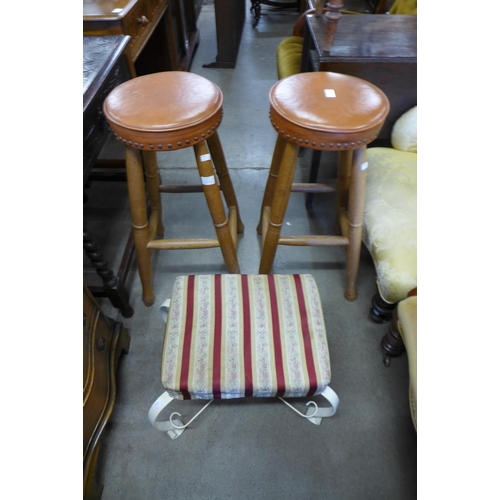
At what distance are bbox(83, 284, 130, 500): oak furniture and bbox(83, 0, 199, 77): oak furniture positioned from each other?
36.0 inches

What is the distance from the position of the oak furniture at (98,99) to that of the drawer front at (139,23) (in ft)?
0.48

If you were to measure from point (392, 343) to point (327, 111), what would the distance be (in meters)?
0.80

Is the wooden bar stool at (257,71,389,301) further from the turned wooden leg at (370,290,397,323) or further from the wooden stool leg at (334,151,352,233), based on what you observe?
the turned wooden leg at (370,290,397,323)

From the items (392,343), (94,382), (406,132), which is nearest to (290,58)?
(406,132)

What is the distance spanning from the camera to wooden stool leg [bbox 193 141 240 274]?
3.53 feet

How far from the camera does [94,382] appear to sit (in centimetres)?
98

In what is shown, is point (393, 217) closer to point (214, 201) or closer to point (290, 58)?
point (214, 201)

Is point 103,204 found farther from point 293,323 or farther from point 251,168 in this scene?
point 293,323

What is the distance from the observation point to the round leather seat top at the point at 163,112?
0.94 metres

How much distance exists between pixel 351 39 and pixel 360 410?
137 centimetres

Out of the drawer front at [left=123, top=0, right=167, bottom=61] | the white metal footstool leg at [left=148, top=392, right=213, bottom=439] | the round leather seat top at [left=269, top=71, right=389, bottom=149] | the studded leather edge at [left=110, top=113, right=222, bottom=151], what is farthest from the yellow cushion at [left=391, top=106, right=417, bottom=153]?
the white metal footstool leg at [left=148, top=392, right=213, bottom=439]

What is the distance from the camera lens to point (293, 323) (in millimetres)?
1004

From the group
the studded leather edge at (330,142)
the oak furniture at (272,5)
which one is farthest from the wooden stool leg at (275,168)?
the oak furniture at (272,5)
